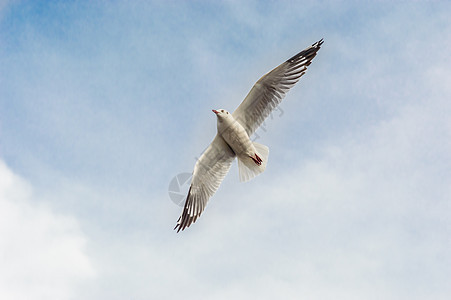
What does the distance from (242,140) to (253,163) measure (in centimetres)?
50

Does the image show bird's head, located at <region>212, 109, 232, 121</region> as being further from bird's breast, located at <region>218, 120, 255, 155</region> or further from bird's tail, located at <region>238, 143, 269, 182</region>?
bird's tail, located at <region>238, 143, 269, 182</region>

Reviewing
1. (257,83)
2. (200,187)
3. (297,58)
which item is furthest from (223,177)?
(297,58)

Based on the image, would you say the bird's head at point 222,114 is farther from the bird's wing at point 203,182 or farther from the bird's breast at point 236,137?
the bird's wing at point 203,182

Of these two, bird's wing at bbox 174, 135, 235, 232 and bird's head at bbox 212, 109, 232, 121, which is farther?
bird's wing at bbox 174, 135, 235, 232

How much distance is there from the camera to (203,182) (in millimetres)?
8086

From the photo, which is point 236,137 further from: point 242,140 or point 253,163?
point 253,163

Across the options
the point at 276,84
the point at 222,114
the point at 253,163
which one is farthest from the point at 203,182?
the point at 276,84

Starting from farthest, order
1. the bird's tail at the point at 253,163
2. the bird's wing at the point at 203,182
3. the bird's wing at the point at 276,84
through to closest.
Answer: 1. the bird's wing at the point at 203,182
2. the bird's tail at the point at 253,163
3. the bird's wing at the point at 276,84

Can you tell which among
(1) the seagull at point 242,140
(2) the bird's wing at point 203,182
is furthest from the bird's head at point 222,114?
(2) the bird's wing at point 203,182

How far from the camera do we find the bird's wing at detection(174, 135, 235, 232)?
802 centimetres

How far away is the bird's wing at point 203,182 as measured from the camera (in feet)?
26.3

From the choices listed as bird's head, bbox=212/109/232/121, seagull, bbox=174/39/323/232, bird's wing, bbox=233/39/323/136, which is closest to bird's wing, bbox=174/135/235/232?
seagull, bbox=174/39/323/232

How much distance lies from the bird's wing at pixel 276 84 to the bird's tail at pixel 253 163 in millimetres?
665

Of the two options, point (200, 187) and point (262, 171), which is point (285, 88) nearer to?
point (262, 171)
